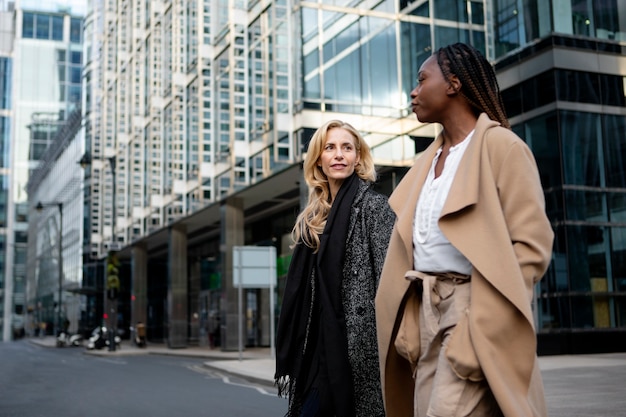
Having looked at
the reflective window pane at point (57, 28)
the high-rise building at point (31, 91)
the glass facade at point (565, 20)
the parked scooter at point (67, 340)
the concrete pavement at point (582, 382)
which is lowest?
the parked scooter at point (67, 340)

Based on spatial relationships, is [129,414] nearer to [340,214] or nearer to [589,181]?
[340,214]

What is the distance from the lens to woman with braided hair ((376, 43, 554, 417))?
241 centimetres

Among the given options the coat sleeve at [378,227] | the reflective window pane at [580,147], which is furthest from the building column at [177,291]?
the coat sleeve at [378,227]

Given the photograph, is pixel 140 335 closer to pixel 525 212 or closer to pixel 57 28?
pixel 525 212

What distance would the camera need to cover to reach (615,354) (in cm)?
1889

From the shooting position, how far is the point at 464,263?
8.56 feet

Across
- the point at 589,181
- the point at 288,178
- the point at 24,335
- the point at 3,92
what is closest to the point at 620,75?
the point at 589,181

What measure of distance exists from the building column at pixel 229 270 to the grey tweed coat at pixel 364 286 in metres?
28.4

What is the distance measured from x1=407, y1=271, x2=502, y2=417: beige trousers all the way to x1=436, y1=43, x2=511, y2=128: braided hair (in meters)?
0.60

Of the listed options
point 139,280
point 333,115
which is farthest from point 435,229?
point 139,280

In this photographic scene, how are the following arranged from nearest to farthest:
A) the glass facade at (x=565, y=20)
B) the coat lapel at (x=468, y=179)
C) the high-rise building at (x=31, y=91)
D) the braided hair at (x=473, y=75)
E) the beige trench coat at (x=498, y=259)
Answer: the beige trench coat at (x=498, y=259), the coat lapel at (x=468, y=179), the braided hair at (x=473, y=75), the glass facade at (x=565, y=20), the high-rise building at (x=31, y=91)

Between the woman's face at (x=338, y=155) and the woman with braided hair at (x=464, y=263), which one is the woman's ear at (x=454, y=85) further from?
the woman's face at (x=338, y=155)

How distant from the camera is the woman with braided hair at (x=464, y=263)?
2406 mm

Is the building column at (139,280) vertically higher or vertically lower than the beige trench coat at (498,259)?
Answer: higher
